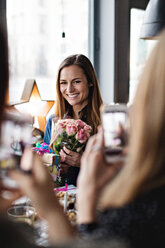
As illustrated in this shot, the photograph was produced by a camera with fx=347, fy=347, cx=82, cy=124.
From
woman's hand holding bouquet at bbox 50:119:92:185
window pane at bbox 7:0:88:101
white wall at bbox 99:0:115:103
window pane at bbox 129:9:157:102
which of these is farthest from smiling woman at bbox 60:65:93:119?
window pane at bbox 129:9:157:102

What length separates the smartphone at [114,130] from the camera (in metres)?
0.92

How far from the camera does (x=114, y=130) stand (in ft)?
3.44

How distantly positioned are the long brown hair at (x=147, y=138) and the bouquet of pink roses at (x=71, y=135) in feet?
2.80

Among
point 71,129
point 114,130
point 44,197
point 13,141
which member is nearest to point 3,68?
point 13,141

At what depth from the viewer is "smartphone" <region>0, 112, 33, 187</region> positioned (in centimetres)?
77

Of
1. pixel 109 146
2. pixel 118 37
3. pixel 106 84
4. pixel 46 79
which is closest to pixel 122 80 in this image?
pixel 106 84

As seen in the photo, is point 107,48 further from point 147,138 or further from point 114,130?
point 147,138

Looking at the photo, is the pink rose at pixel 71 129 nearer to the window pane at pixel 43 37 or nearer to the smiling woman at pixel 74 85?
the smiling woman at pixel 74 85

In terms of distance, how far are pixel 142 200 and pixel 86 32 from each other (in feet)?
8.57

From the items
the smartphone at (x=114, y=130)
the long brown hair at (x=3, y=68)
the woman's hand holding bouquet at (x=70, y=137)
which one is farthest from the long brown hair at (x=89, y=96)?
the long brown hair at (x=3, y=68)

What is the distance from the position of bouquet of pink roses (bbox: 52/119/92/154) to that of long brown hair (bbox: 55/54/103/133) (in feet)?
1.91

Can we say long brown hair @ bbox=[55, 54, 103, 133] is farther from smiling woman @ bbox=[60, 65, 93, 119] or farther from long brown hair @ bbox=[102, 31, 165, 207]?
long brown hair @ bbox=[102, 31, 165, 207]

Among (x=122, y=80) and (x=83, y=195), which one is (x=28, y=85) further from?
(x=83, y=195)

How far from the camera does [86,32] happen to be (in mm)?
3225
